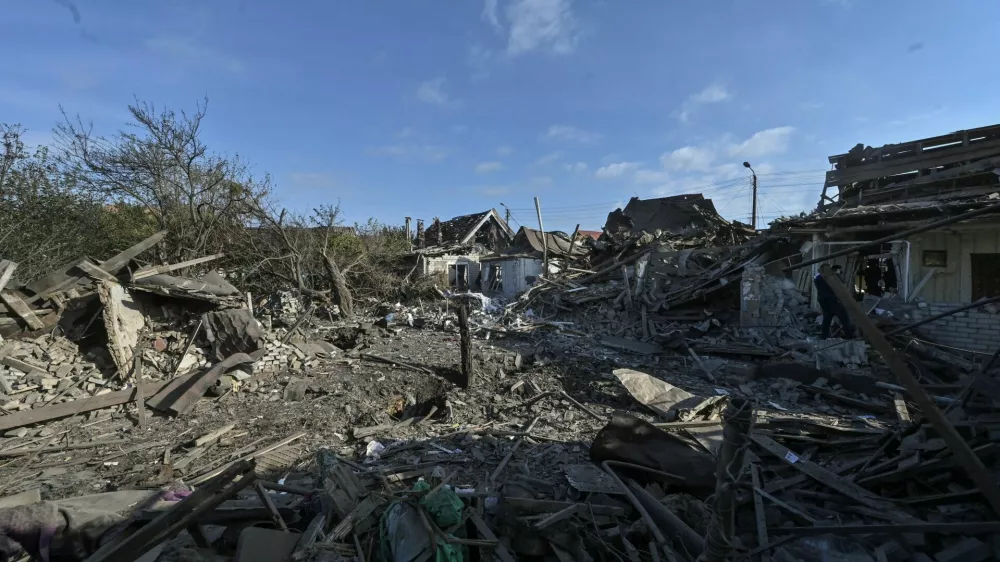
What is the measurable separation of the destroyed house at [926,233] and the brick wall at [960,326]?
15 mm

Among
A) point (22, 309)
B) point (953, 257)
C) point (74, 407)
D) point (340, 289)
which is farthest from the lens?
point (340, 289)

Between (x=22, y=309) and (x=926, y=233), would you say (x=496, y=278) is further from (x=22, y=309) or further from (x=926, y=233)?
(x=22, y=309)

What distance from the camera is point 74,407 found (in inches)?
270

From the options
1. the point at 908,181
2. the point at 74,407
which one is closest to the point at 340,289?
the point at 74,407

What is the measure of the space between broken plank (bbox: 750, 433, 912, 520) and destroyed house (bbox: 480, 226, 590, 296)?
1487 cm

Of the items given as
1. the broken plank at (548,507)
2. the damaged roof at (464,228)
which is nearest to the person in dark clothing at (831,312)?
the broken plank at (548,507)

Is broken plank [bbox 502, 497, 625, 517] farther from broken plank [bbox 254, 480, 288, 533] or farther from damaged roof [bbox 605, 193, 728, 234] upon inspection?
damaged roof [bbox 605, 193, 728, 234]

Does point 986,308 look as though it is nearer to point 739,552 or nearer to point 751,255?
point 751,255

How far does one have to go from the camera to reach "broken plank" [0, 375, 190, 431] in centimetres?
640

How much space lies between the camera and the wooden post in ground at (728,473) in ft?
6.74

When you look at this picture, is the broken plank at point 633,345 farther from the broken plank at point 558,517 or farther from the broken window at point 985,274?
the broken plank at point 558,517

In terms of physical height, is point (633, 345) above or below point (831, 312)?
below

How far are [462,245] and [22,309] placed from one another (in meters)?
17.4

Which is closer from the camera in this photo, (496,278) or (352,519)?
(352,519)
